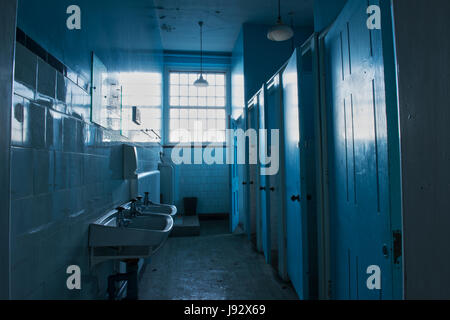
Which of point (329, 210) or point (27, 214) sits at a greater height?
point (27, 214)

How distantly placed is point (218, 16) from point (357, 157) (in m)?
4.00

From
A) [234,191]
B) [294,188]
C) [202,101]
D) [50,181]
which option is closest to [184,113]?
[202,101]

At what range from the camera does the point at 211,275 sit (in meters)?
2.81

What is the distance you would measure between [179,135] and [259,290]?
413 cm

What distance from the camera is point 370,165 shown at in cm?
123

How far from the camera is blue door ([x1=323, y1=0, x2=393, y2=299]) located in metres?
1.13

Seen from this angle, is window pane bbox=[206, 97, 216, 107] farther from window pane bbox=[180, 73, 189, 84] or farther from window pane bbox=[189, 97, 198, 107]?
window pane bbox=[180, 73, 189, 84]

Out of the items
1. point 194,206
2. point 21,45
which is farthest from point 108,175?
point 194,206

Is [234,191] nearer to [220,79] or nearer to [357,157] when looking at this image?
[220,79]

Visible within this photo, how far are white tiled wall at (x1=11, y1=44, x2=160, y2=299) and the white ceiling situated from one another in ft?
11.1

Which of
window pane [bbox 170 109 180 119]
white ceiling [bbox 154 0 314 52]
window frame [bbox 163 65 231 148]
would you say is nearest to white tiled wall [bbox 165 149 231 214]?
window frame [bbox 163 65 231 148]

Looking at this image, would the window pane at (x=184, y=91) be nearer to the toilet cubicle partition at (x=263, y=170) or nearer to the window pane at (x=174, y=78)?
the window pane at (x=174, y=78)

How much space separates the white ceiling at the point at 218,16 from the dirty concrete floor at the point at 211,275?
3699 millimetres
